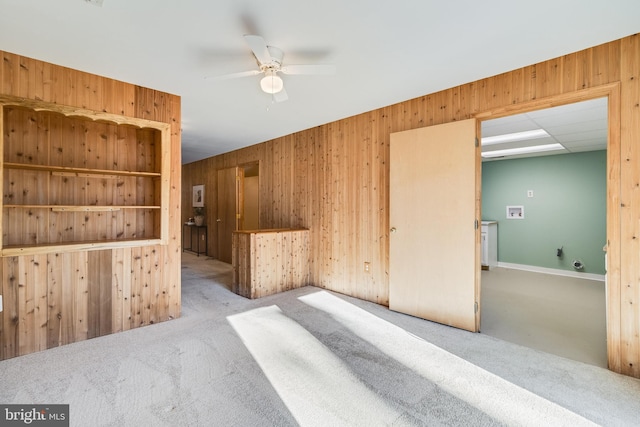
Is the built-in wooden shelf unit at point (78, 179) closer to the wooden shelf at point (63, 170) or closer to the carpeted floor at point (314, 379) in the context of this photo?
the wooden shelf at point (63, 170)

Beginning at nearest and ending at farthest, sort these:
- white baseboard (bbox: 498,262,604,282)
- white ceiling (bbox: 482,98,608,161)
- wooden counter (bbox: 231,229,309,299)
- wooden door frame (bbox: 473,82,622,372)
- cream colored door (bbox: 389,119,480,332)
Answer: wooden door frame (bbox: 473,82,622,372) < cream colored door (bbox: 389,119,480,332) < white ceiling (bbox: 482,98,608,161) < wooden counter (bbox: 231,229,309,299) < white baseboard (bbox: 498,262,604,282)

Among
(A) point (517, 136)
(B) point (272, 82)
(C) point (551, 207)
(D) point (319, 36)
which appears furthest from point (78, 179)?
(C) point (551, 207)

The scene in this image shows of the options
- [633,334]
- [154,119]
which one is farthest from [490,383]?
[154,119]

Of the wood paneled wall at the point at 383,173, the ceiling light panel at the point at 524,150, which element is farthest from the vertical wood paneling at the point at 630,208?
the ceiling light panel at the point at 524,150

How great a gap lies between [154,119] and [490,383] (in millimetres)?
3713

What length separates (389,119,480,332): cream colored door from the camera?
2.77m

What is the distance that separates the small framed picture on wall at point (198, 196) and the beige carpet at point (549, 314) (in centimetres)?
618

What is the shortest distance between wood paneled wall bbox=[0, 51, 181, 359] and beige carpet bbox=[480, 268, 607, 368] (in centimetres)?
335

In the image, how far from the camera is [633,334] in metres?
2.04

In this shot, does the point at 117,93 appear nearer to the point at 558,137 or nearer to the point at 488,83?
the point at 488,83

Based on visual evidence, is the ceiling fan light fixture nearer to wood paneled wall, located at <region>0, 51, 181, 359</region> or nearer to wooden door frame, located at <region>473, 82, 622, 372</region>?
wood paneled wall, located at <region>0, 51, 181, 359</region>

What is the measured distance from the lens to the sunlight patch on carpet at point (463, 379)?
1644mm

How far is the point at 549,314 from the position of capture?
3.23 metres

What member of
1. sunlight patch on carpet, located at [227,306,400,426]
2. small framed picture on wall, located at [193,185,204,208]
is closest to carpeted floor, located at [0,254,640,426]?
sunlight patch on carpet, located at [227,306,400,426]
